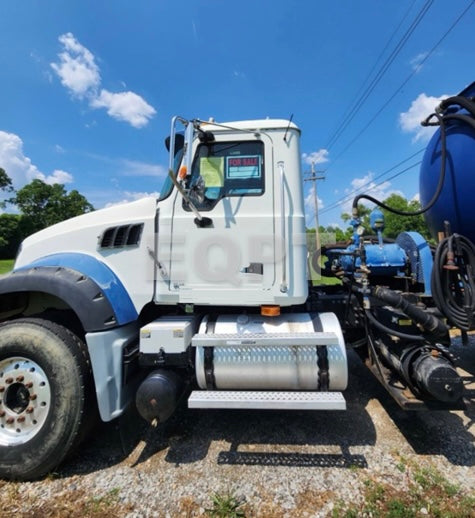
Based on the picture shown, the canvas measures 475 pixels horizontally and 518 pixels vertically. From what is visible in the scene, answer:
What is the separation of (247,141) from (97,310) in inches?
79.8

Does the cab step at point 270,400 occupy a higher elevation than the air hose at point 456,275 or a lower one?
lower

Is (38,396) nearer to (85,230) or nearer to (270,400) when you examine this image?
(85,230)

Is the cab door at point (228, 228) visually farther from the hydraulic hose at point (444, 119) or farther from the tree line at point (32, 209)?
the tree line at point (32, 209)

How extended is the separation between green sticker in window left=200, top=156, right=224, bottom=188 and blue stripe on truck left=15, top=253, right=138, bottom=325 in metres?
1.24

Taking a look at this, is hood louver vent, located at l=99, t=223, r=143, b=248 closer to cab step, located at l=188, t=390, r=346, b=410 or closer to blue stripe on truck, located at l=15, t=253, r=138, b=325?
blue stripe on truck, located at l=15, t=253, r=138, b=325

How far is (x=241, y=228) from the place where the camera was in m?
2.65

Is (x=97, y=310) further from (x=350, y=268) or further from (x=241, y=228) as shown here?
(x=350, y=268)

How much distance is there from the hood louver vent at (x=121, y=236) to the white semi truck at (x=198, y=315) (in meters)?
0.01

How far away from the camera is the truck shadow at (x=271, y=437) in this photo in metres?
2.45

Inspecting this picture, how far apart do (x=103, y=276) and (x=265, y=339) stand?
1548 mm

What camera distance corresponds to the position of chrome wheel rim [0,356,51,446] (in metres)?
2.39

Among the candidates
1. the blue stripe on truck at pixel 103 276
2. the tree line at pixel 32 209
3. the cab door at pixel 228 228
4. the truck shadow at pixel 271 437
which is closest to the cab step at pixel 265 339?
the cab door at pixel 228 228

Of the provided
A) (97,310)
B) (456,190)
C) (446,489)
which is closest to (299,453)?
(446,489)

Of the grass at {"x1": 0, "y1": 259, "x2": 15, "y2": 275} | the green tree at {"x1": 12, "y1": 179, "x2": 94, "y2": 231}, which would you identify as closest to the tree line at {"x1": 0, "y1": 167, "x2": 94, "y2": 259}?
the green tree at {"x1": 12, "y1": 179, "x2": 94, "y2": 231}
